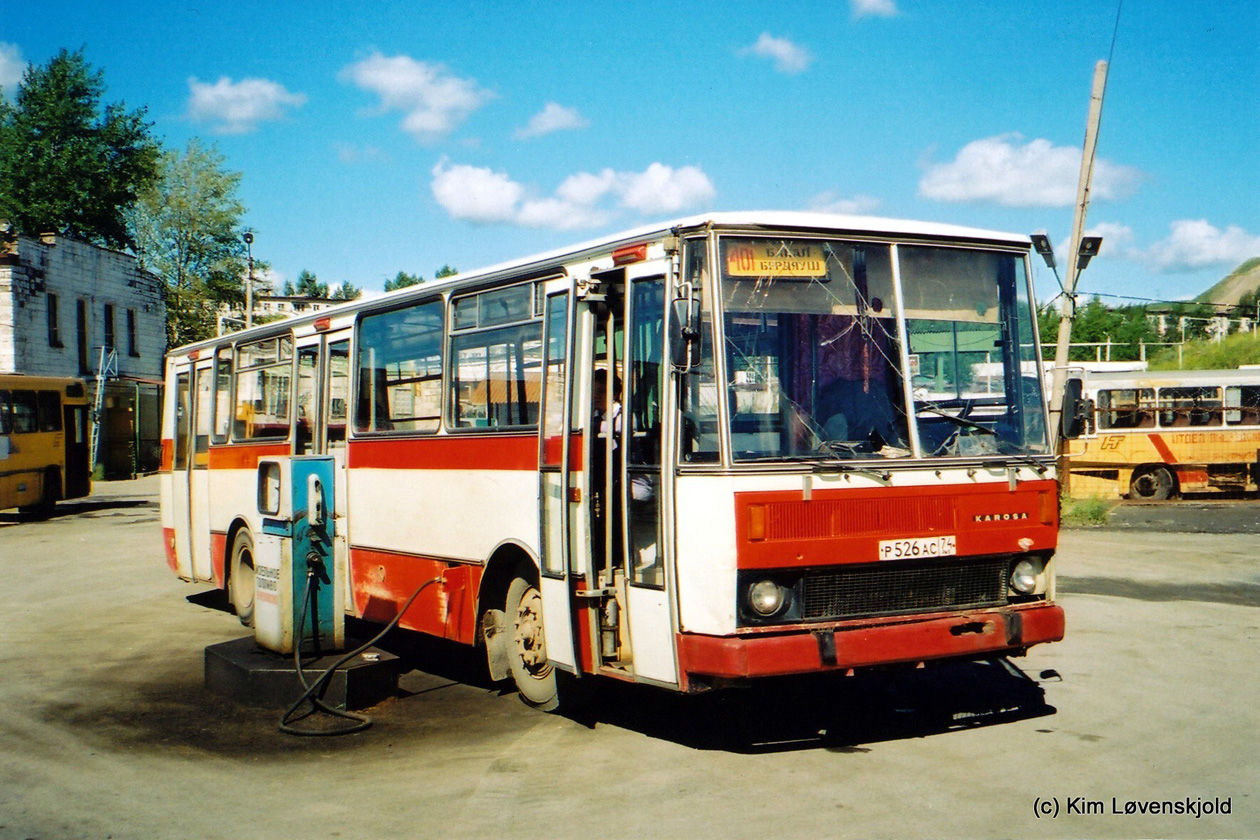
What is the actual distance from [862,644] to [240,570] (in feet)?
26.5

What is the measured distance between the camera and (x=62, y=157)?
53.2 meters

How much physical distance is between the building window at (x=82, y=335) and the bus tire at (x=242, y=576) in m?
33.4

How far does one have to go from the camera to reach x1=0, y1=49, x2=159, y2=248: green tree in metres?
52.2

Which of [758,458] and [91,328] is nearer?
[758,458]

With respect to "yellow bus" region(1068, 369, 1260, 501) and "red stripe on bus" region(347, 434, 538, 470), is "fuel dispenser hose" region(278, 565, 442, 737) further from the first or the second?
"yellow bus" region(1068, 369, 1260, 501)

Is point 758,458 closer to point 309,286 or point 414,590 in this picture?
point 414,590

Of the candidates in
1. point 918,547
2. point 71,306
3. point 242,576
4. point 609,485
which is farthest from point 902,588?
point 71,306

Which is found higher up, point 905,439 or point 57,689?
point 905,439

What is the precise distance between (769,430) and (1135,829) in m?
2.57

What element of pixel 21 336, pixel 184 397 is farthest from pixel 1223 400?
pixel 21 336

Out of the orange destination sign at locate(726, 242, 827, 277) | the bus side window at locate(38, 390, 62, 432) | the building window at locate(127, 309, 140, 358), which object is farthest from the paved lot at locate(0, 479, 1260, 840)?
the building window at locate(127, 309, 140, 358)

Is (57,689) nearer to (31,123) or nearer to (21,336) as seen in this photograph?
(21,336)

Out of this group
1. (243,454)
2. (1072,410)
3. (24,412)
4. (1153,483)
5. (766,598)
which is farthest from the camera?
(1153,483)

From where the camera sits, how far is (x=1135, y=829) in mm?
5207
